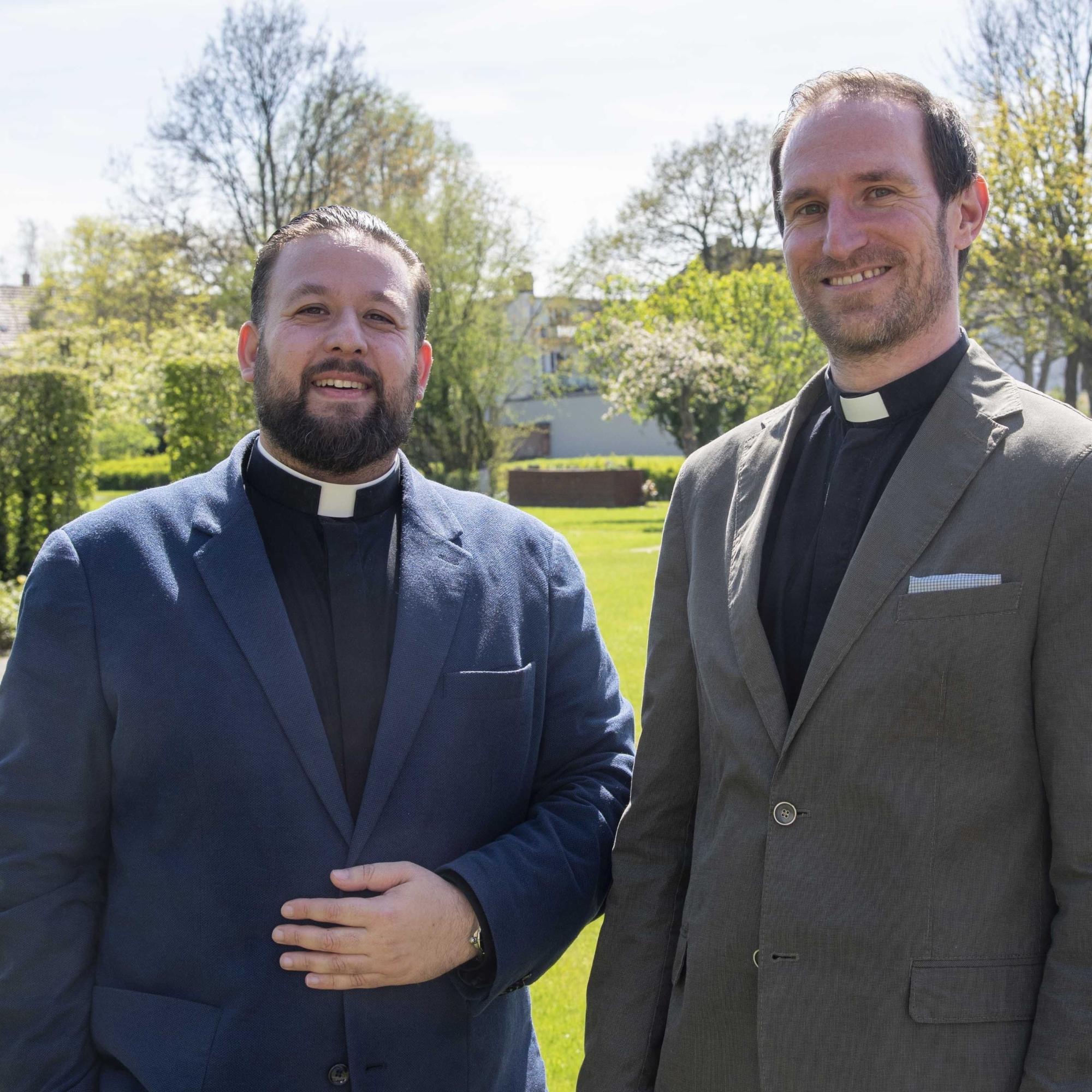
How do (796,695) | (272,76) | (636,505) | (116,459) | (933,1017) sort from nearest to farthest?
(933,1017) < (796,695) < (272,76) < (636,505) < (116,459)

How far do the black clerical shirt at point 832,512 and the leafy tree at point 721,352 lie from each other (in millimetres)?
32217

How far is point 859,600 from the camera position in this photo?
6.56ft

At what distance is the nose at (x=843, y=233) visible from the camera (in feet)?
7.20

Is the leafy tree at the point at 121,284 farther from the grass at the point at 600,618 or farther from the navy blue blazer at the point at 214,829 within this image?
the navy blue blazer at the point at 214,829

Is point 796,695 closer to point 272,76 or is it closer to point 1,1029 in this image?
point 1,1029

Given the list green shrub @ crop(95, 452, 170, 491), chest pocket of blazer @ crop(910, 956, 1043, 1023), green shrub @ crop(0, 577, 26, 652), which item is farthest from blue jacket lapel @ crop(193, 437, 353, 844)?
green shrub @ crop(95, 452, 170, 491)

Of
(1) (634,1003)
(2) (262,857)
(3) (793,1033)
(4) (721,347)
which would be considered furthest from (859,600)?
(4) (721,347)

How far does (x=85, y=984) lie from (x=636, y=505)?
Result: 1345 inches

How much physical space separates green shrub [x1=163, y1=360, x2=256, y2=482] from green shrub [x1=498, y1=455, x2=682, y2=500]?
1701 centimetres

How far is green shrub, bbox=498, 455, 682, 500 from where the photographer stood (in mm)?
37500

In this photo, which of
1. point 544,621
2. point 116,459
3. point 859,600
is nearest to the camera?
point 859,600

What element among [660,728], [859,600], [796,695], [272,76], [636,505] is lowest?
[636,505]

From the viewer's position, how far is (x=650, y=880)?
2.39 m

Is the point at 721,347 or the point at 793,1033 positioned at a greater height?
the point at 721,347
